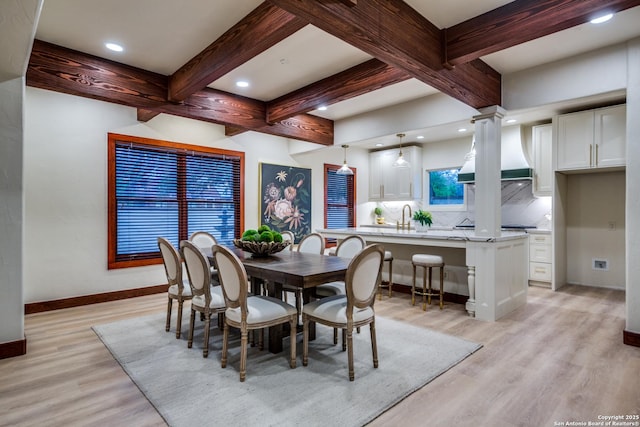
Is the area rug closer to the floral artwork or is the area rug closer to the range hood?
the floral artwork

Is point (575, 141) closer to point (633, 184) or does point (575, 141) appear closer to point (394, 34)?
point (633, 184)

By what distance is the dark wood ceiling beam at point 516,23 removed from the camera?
2088 mm

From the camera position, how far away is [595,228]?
205 inches

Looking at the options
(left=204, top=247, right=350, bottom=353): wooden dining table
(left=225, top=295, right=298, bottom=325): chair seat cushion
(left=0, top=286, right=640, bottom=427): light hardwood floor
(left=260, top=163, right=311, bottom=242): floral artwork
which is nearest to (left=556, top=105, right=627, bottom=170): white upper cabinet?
(left=0, top=286, right=640, bottom=427): light hardwood floor

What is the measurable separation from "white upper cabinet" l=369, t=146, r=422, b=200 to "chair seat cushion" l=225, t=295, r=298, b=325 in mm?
4985

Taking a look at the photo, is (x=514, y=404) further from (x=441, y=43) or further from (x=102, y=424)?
(x=441, y=43)

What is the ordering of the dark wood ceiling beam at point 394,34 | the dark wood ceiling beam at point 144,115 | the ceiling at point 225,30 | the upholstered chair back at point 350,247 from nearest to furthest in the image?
the dark wood ceiling beam at point 394,34, the ceiling at point 225,30, the upholstered chair back at point 350,247, the dark wood ceiling beam at point 144,115

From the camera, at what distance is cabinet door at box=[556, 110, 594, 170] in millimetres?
4535

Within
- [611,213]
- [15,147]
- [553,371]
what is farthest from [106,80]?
[611,213]

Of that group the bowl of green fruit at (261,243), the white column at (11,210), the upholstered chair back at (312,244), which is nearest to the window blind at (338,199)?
the upholstered chair back at (312,244)

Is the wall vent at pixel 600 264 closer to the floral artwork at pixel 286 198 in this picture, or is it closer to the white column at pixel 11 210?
the floral artwork at pixel 286 198

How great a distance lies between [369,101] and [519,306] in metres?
3.19

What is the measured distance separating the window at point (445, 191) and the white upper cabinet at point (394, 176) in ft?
0.90

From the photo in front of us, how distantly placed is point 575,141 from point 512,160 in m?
0.95
